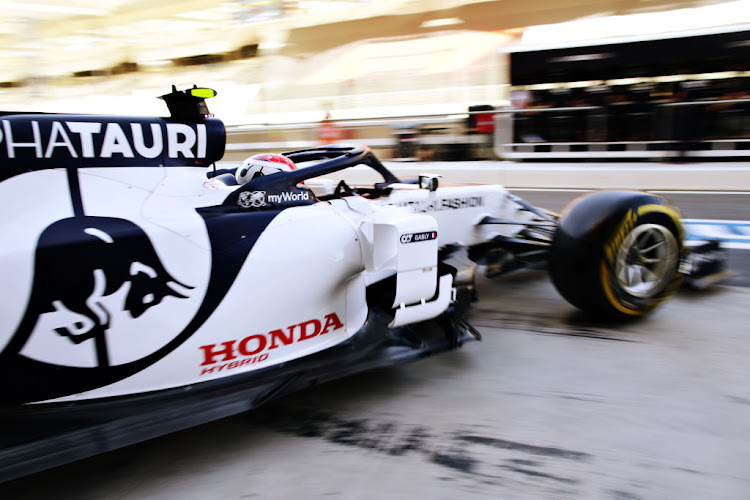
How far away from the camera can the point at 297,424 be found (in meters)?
2.55

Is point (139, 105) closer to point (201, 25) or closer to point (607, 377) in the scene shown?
point (201, 25)

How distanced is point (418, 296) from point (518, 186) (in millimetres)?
7381

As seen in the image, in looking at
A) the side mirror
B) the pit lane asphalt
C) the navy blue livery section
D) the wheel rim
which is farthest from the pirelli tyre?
the navy blue livery section

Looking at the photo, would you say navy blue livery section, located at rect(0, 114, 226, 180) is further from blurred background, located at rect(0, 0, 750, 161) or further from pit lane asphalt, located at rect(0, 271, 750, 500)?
blurred background, located at rect(0, 0, 750, 161)

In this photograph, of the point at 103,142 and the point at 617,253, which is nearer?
the point at 103,142

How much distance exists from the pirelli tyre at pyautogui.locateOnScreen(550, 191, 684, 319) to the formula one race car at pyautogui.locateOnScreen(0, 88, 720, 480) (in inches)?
1.7

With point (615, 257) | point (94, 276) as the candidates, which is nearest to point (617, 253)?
point (615, 257)

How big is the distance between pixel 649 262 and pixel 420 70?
17.0 meters

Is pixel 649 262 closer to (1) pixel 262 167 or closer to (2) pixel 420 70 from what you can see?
(1) pixel 262 167

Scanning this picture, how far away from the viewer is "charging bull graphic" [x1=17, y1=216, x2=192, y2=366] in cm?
194

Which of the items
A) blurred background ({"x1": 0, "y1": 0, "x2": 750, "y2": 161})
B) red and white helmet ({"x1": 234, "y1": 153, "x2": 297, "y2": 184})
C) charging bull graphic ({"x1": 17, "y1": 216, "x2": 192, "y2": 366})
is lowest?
charging bull graphic ({"x1": 17, "y1": 216, "x2": 192, "y2": 366})

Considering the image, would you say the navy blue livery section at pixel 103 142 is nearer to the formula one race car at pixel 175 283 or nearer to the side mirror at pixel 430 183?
the formula one race car at pixel 175 283

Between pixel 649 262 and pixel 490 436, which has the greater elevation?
pixel 649 262

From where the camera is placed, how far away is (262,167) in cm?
302
